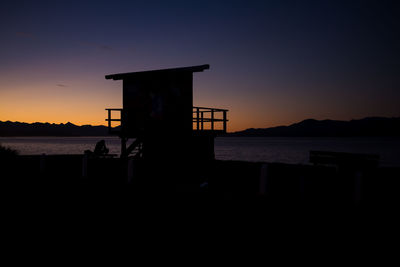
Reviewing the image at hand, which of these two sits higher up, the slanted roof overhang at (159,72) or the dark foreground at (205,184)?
the slanted roof overhang at (159,72)

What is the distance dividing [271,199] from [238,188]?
10.6ft

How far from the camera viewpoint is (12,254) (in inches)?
264

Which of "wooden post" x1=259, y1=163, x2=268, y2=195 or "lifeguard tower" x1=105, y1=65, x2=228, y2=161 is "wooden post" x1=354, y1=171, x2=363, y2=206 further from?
"lifeguard tower" x1=105, y1=65, x2=228, y2=161

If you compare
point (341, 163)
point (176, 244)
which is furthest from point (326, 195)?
point (176, 244)

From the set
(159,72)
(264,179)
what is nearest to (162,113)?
(159,72)

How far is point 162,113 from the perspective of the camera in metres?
14.9

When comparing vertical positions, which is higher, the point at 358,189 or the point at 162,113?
the point at 162,113

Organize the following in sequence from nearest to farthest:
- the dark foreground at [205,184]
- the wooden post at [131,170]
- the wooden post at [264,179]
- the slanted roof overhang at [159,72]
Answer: the dark foreground at [205,184] → the wooden post at [264,179] → the wooden post at [131,170] → the slanted roof overhang at [159,72]

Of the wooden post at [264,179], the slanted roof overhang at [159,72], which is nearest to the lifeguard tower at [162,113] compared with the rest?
the slanted roof overhang at [159,72]

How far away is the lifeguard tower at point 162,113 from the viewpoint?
14.6 m

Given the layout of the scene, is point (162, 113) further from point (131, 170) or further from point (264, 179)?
point (264, 179)

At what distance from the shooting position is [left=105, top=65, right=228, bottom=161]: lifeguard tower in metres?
14.6

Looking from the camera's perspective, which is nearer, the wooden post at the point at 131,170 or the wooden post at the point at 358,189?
the wooden post at the point at 358,189

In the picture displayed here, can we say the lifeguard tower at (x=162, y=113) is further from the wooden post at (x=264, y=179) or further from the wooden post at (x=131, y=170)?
the wooden post at (x=264, y=179)
